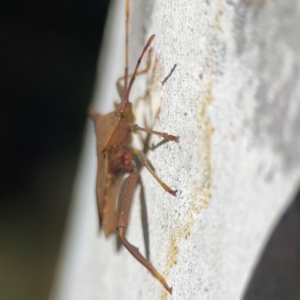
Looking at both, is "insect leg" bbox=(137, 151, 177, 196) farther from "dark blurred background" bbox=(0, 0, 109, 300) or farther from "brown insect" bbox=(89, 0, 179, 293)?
"dark blurred background" bbox=(0, 0, 109, 300)

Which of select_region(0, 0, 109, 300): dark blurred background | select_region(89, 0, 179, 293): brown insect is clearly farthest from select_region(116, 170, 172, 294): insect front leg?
select_region(0, 0, 109, 300): dark blurred background

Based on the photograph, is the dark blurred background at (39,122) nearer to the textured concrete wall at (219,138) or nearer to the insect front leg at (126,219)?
the textured concrete wall at (219,138)

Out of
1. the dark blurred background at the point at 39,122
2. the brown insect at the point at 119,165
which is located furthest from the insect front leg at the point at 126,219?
the dark blurred background at the point at 39,122

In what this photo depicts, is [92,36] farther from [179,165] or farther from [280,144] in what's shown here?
[280,144]

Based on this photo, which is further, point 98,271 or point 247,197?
point 98,271

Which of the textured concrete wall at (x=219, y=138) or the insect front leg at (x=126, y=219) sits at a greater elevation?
the textured concrete wall at (x=219, y=138)

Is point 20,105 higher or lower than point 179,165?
lower

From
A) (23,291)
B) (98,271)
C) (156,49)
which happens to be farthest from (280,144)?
(23,291)
